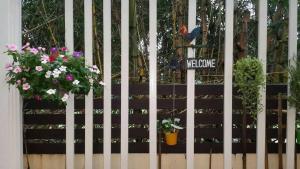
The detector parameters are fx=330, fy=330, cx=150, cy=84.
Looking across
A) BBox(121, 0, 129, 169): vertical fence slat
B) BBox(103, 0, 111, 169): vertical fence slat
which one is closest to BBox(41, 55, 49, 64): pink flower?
BBox(103, 0, 111, 169): vertical fence slat

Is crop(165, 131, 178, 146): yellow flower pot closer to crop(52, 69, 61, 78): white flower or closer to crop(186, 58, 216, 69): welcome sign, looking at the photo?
crop(186, 58, 216, 69): welcome sign

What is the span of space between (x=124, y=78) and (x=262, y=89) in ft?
4.12

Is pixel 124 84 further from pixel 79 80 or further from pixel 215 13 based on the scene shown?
pixel 215 13

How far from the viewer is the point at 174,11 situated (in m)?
3.38

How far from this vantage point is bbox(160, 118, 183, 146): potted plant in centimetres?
302

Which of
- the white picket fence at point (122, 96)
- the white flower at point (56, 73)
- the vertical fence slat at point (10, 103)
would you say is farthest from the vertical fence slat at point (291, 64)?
the vertical fence slat at point (10, 103)

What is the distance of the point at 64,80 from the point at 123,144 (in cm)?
89

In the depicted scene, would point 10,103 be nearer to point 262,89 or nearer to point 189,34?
point 189,34

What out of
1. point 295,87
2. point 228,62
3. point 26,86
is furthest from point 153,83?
point 295,87

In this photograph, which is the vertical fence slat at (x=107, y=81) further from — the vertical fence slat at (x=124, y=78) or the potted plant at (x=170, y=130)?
the potted plant at (x=170, y=130)

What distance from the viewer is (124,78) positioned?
304 centimetres

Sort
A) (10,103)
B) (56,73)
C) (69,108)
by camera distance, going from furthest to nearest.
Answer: (69,108) → (10,103) → (56,73)

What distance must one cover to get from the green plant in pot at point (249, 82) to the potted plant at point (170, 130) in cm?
61

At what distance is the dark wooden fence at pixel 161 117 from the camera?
Result: 3.08 m
